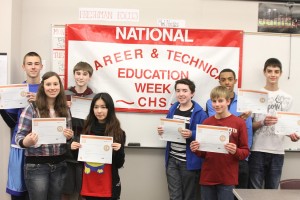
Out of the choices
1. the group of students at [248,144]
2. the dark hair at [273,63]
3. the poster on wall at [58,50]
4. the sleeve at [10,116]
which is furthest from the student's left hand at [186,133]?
the sleeve at [10,116]

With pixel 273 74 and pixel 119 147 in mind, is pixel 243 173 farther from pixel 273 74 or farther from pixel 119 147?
pixel 119 147

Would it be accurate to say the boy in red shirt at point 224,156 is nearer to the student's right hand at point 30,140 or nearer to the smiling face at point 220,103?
the smiling face at point 220,103

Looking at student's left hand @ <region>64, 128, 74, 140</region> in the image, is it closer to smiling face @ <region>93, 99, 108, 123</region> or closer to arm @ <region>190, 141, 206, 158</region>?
smiling face @ <region>93, 99, 108, 123</region>

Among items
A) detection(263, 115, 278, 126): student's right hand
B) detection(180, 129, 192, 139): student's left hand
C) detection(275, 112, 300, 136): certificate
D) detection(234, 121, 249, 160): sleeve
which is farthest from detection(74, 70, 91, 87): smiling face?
detection(275, 112, 300, 136): certificate

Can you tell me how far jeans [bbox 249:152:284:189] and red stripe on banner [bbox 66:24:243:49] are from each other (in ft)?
4.24

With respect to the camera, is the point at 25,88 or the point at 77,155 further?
the point at 25,88

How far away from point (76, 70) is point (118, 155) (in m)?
1.17

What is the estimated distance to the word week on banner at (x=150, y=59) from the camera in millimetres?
3771

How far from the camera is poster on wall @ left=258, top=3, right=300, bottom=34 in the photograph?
3.81 metres

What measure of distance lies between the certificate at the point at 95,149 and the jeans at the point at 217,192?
964 mm

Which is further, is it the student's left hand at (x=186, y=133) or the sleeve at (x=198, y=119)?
the sleeve at (x=198, y=119)

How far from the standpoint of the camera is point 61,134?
9.18ft

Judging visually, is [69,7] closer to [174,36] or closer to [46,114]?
[174,36]

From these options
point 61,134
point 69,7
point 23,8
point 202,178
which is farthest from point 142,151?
point 23,8
